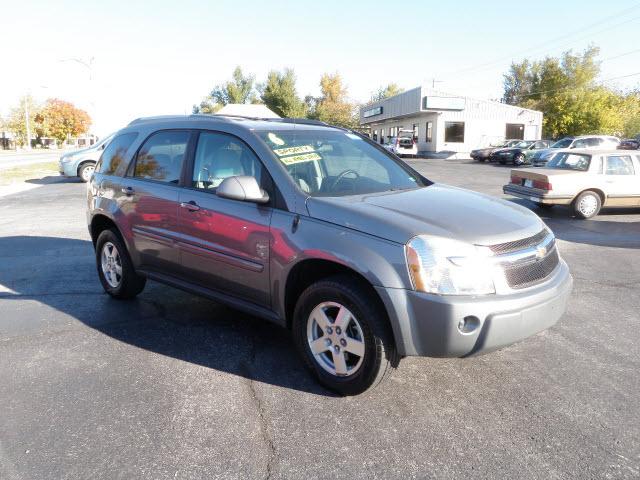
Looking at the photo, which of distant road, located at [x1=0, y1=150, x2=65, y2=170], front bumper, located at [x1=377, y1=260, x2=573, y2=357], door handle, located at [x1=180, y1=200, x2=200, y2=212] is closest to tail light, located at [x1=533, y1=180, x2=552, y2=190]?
front bumper, located at [x1=377, y1=260, x2=573, y2=357]

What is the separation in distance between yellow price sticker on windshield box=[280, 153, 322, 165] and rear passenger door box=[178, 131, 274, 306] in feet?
0.59

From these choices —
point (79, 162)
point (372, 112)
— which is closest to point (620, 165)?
point (79, 162)

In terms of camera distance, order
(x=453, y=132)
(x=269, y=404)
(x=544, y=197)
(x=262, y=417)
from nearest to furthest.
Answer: (x=262, y=417)
(x=269, y=404)
(x=544, y=197)
(x=453, y=132)

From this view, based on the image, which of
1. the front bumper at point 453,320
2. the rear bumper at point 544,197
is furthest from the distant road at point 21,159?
the front bumper at point 453,320

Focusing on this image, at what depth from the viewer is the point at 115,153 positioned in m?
5.32

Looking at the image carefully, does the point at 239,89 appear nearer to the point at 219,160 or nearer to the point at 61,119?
the point at 61,119

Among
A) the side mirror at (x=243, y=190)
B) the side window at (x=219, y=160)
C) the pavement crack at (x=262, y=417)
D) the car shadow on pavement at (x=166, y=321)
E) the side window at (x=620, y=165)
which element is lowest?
the pavement crack at (x=262, y=417)

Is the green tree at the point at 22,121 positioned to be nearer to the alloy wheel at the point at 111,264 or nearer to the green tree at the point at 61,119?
the green tree at the point at 61,119

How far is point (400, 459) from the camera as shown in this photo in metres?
2.73

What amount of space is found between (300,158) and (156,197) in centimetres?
145

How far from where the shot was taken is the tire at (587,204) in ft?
36.5

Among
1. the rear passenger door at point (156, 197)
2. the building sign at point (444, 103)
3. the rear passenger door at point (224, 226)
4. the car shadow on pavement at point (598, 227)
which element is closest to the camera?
the rear passenger door at point (224, 226)

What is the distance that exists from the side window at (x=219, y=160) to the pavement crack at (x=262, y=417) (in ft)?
4.53

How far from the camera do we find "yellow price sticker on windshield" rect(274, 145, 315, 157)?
382 centimetres
